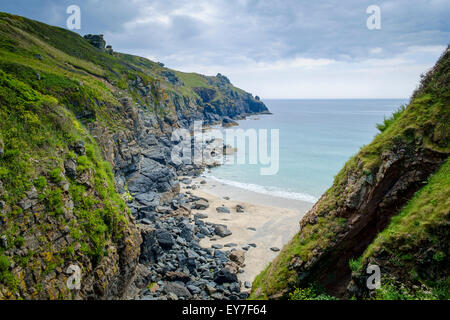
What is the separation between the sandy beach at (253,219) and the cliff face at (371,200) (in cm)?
975

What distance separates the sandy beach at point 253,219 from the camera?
2508 centimetres

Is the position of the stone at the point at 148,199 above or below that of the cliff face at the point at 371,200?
below

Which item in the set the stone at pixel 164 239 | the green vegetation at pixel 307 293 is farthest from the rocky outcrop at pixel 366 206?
the stone at pixel 164 239

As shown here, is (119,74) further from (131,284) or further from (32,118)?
(131,284)

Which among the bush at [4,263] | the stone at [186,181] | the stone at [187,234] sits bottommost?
the stone at [187,234]

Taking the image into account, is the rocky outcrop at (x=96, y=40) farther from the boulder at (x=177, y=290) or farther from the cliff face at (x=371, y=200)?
the cliff face at (x=371, y=200)

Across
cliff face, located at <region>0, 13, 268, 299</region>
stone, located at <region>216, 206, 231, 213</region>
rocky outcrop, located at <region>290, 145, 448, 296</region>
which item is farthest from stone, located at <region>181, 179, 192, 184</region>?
rocky outcrop, located at <region>290, 145, 448, 296</region>

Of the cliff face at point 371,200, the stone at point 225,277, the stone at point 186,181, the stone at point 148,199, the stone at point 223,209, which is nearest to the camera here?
the cliff face at point 371,200

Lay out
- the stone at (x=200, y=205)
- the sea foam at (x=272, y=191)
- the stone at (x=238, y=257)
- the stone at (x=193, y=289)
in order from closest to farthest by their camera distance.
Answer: the stone at (x=193, y=289) → the stone at (x=238, y=257) → the stone at (x=200, y=205) → the sea foam at (x=272, y=191)

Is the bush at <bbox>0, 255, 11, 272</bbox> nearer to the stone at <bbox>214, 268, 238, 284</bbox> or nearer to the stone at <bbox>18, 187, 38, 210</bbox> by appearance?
the stone at <bbox>18, 187, 38, 210</bbox>

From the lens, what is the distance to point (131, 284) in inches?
679

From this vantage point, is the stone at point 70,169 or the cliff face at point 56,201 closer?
the cliff face at point 56,201
